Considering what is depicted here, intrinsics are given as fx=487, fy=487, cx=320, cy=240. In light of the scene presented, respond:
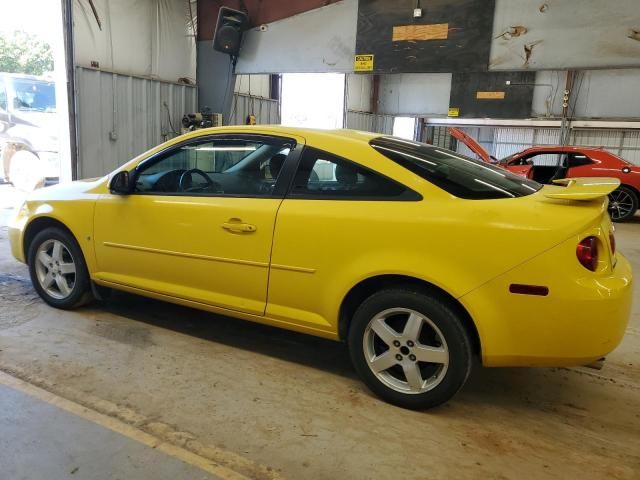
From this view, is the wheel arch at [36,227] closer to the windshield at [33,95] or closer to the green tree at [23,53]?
the windshield at [33,95]

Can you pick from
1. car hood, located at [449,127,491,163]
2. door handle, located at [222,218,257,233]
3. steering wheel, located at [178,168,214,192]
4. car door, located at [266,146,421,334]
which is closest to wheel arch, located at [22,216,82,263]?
steering wheel, located at [178,168,214,192]

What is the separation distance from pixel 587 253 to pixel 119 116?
7760 millimetres

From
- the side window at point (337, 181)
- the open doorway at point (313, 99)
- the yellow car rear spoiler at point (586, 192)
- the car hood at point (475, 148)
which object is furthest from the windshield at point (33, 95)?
the yellow car rear spoiler at point (586, 192)

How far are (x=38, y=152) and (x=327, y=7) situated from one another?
675 cm

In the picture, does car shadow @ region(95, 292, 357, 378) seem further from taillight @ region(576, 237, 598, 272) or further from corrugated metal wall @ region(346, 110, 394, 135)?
corrugated metal wall @ region(346, 110, 394, 135)

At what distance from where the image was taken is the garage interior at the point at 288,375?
2084mm

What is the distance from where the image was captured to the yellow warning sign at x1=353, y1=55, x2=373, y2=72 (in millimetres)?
7207

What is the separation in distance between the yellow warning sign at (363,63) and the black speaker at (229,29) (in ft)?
7.40

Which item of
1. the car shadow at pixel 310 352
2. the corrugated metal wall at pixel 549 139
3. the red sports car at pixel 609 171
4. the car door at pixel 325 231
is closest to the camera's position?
the car door at pixel 325 231

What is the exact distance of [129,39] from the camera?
319 inches

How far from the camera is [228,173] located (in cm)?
313

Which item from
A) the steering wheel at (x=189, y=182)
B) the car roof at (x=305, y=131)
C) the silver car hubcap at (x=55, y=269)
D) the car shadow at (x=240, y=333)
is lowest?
the car shadow at (x=240, y=333)

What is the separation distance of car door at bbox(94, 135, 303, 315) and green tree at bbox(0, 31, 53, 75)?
12.6m

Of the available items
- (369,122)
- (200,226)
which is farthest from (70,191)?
(369,122)
